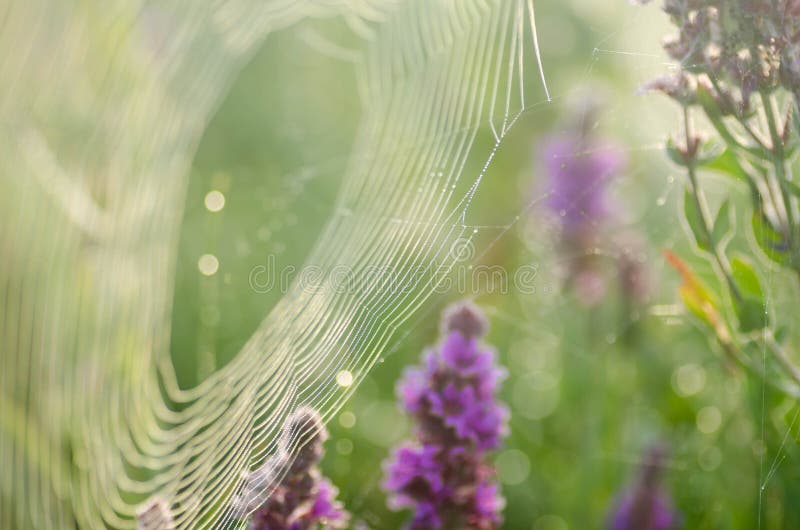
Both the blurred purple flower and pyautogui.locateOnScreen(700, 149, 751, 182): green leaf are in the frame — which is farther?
the blurred purple flower

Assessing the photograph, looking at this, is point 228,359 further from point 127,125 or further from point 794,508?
point 794,508

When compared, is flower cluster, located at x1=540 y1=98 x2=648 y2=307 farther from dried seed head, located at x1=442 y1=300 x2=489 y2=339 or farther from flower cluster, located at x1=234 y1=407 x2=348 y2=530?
flower cluster, located at x1=234 y1=407 x2=348 y2=530

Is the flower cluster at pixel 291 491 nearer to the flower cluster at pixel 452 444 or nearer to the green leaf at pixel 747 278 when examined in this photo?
the flower cluster at pixel 452 444

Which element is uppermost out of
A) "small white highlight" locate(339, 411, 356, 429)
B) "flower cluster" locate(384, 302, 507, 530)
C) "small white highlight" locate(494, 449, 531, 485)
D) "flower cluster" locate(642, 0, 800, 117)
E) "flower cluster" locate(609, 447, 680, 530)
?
"flower cluster" locate(642, 0, 800, 117)

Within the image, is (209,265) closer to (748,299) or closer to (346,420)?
(346,420)

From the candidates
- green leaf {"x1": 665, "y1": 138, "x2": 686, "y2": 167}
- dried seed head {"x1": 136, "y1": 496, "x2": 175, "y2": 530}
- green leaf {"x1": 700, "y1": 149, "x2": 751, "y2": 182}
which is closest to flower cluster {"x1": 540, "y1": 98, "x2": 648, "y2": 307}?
green leaf {"x1": 700, "y1": 149, "x2": 751, "y2": 182}

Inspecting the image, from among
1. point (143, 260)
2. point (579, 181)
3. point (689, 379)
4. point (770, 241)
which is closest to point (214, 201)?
point (143, 260)

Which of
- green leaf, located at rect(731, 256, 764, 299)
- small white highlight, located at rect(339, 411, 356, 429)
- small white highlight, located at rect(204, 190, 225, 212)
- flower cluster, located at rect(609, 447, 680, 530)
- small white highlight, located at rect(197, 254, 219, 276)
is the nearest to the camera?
green leaf, located at rect(731, 256, 764, 299)
